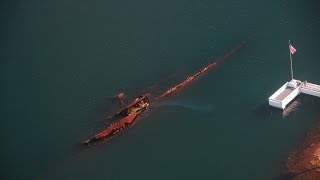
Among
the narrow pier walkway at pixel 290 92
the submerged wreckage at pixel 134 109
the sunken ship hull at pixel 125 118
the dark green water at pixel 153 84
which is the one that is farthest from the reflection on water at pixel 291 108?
the sunken ship hull at pixel 125 118

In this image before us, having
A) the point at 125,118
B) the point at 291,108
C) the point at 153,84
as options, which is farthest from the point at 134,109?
the point at 291,108

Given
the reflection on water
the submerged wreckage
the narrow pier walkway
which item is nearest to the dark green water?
the reflection on water

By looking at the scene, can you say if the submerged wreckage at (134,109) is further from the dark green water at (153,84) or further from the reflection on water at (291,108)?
the reflection on water at (291,108)

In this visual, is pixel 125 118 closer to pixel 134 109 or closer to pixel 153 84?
pixel 134 109

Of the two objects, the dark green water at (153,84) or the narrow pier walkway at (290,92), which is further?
the narrow pier walkway at (290,92)

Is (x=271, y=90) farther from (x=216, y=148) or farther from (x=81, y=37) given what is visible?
(x=81, y=37)

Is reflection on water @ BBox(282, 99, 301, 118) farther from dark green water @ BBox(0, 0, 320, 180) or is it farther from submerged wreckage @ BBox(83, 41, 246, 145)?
submerged wreckage @ BBox(83, 41, 246, 145)

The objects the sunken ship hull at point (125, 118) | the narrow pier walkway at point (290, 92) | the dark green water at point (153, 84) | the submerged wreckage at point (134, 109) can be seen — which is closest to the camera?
the dark green water at point (153, 84)
